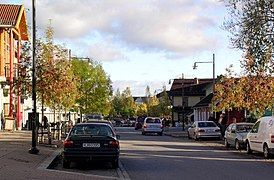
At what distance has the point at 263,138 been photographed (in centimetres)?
2359

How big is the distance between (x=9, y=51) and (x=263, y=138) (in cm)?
3059

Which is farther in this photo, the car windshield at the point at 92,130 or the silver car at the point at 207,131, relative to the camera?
the silver car at the point at 207,131

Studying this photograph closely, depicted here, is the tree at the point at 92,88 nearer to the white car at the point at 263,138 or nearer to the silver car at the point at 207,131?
the silver car at the point at 207,131

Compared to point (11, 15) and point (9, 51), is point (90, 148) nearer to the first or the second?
point (11, 15)

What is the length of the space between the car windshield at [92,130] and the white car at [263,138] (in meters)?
7.12

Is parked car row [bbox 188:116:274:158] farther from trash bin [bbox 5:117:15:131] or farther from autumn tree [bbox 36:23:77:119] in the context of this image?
trash bin [bbox 5:117:15:131]

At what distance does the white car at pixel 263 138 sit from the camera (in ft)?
74.8

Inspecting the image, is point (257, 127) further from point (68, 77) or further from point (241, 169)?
point (68, 77)

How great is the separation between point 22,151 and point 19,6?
3007cm

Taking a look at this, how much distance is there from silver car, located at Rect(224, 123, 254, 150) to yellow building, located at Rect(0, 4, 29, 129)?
1926 cm

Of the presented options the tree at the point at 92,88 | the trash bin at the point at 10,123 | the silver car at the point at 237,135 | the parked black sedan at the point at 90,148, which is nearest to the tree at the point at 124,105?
the tree at the point at 92,88

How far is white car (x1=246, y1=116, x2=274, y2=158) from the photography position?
2281cm

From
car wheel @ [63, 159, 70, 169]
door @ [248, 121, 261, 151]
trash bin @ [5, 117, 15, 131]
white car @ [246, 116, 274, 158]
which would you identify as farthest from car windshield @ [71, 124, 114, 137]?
trash bin @ [5, 117, 15, 131]

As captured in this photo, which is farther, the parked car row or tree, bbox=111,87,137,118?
tree, bbox=111,87,137,118
